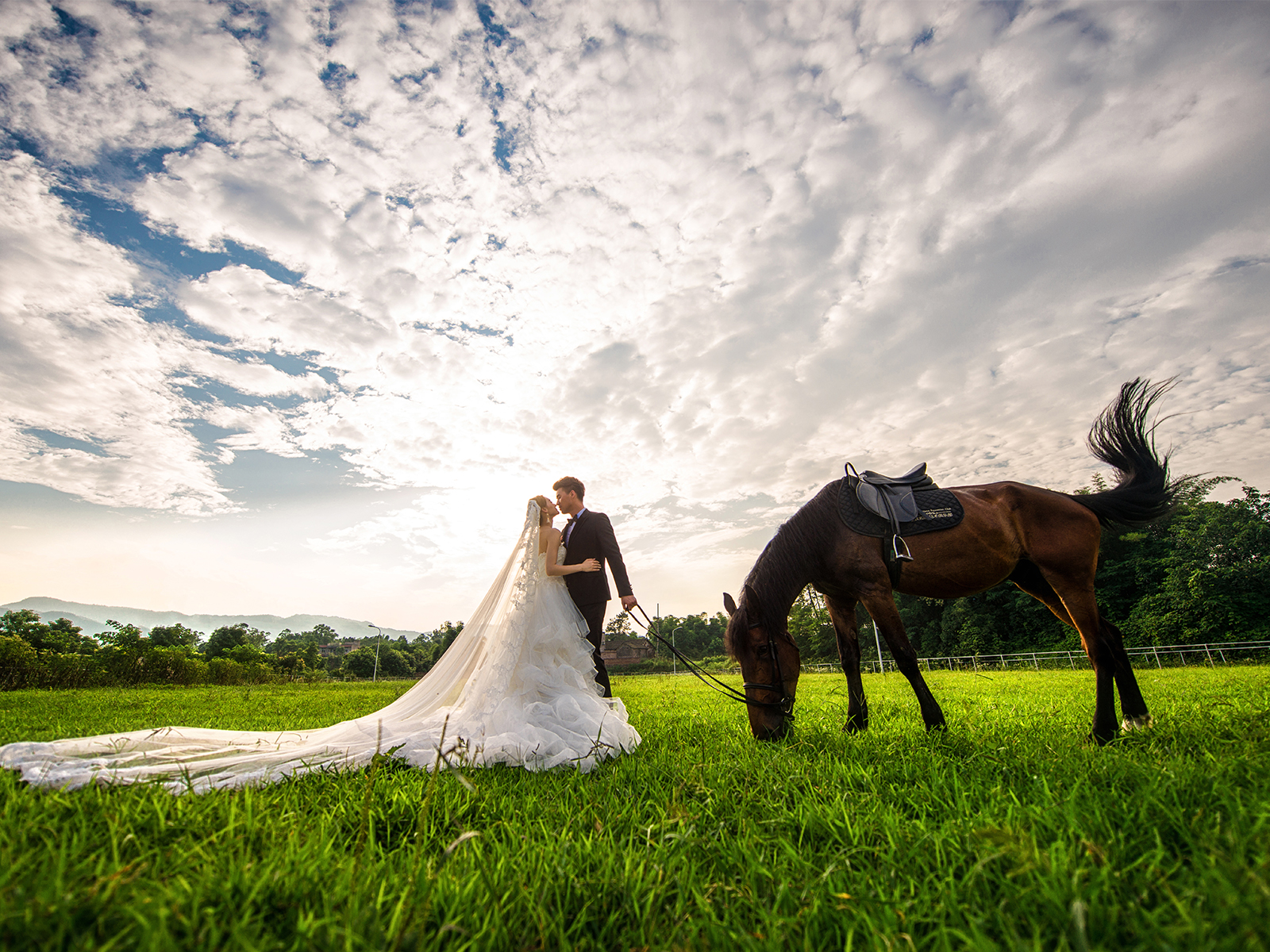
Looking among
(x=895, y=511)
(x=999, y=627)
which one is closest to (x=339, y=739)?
(x=895, y=511)

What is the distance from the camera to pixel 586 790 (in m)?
2.88

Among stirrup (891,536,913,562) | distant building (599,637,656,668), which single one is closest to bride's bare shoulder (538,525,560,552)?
stirrup (891,536,913,562)

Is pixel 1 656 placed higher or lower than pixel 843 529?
lower

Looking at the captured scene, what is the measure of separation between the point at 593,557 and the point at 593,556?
1 cm

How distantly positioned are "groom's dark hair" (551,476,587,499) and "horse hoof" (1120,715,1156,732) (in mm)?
5557

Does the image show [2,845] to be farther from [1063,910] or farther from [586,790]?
[1063,910]

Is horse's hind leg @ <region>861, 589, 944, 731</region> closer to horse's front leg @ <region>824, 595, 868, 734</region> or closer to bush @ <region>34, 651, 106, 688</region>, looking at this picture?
horse's front leg @ <region>824, 595, 868, 734</region>

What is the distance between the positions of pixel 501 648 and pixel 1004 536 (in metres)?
5.01

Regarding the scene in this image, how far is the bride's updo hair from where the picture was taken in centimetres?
591

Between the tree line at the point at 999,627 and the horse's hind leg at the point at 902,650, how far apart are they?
2738 mm

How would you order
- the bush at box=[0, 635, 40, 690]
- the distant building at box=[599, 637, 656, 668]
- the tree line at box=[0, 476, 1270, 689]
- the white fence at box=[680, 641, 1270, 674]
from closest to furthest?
the bush at box=[0, 635, 40, 690], the tree line at box=[0, 476, 1270, 689], the white fence at box=[680, 641, 1270, 674], the distant building at box=[599, 637, 656, 668]

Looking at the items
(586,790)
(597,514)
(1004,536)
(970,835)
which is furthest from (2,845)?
(1004,536)

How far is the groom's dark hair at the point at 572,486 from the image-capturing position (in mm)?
6656

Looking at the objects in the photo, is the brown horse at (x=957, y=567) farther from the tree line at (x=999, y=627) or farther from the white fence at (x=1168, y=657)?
the white fence at (x=1168, y=657)
